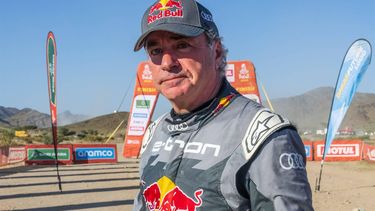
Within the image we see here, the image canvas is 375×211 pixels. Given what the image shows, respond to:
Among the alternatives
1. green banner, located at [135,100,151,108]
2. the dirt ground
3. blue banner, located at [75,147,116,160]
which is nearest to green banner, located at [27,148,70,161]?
blue banner, located at [75,147,116,160]

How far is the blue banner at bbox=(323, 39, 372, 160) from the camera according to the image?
37.5 ft

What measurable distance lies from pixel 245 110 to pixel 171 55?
394mm

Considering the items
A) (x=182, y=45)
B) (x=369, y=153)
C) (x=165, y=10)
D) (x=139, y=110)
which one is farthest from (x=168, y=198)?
(x=369, y=153)

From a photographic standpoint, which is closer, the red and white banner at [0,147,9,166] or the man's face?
the man's face

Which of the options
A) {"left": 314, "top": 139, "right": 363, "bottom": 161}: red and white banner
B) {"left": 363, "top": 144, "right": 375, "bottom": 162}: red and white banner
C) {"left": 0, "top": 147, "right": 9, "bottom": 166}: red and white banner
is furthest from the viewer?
{"left": 314, "top": 139, "right": 363, "bottom": 161}: red and white banner

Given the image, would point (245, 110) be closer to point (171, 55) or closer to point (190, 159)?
point (190, 159)

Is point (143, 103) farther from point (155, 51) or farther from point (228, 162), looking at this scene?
point (228, 162)

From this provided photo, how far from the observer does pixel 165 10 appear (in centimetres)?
188

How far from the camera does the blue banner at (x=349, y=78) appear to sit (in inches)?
450

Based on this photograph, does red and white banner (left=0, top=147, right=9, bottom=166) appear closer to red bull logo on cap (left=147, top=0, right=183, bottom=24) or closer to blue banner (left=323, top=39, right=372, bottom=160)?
blue banner (left=323, top=39, right=372, bottom=160)

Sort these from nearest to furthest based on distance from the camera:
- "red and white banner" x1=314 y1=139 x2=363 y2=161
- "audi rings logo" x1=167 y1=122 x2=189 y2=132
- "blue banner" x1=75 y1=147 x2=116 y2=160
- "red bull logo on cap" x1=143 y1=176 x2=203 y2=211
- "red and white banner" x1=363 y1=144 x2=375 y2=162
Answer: "red bull logo on cap" x1=143 y1=176 x2=203 y2=211 → "audi rings logo" x1=167 y1=122 x2=189 y2=132 → "red and white banner" x1=363 y1=144 x2=375 y2=162 → "red and white banner" x1=314 y1=139 x2=363 y2=161 → "blue banner" x1=75 y1=147 x2=116 y2=160

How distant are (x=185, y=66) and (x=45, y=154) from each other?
74.7ft

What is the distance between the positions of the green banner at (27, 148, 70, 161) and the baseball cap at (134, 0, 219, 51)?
881 inches

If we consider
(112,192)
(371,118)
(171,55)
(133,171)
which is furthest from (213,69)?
(371,118)
